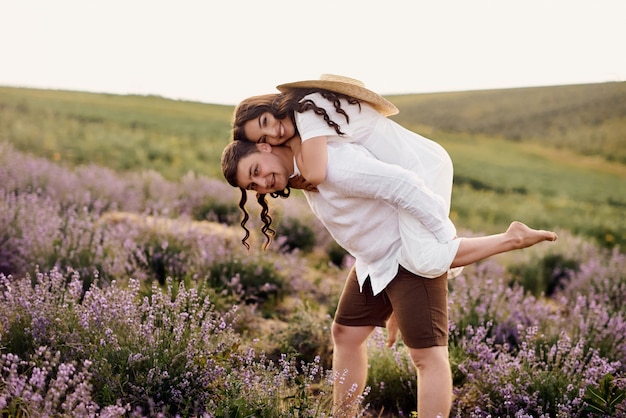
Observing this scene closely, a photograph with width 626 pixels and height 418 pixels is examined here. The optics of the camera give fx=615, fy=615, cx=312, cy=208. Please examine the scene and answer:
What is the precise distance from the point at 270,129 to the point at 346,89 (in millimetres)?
372

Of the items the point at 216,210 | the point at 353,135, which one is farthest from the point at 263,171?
the point at 216,210

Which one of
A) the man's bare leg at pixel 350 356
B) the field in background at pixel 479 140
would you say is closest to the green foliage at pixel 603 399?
the man's bare leg at pixel 350 356

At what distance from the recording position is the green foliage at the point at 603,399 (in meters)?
2.90

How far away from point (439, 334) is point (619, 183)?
21070 mm

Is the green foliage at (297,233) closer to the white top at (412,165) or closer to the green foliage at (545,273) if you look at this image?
the green foliage at (545,273)

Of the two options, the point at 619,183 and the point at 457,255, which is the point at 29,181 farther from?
the point at 619,183

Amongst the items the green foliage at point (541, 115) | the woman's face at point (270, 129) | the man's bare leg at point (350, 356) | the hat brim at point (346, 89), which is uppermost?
the green foliage at point (541, 115)

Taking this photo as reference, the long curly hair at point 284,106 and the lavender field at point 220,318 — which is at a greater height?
the long curly hair at point 284,106

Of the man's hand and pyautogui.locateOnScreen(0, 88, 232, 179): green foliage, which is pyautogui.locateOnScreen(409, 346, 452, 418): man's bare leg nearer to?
the man's hand

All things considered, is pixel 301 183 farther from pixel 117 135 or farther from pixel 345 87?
pixel 117 135

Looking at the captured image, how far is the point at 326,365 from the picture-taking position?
398 cm

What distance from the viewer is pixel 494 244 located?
8.32 feet

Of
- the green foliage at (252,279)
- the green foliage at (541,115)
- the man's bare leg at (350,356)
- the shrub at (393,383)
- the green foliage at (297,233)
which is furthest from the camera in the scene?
the green foliage at (541,115)

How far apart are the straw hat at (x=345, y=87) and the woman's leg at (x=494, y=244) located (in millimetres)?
732
